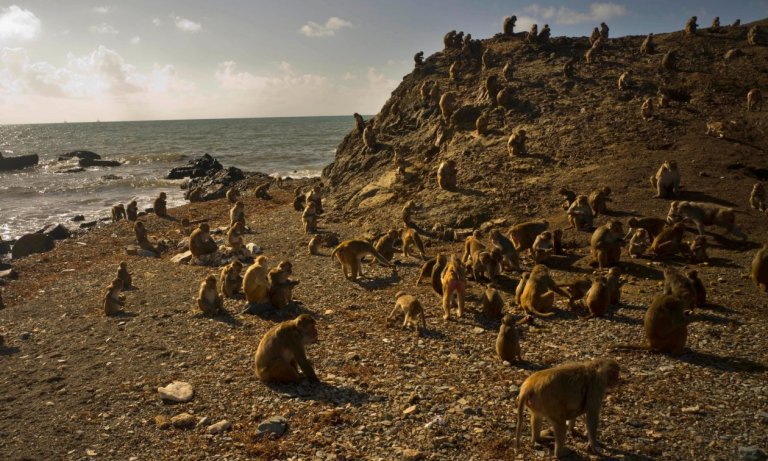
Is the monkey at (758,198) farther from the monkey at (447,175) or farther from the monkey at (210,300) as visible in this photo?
the monkey at (210,300)

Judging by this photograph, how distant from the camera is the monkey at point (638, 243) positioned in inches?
583

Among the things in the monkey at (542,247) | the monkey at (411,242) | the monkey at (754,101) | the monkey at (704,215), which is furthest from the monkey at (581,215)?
the monkey at (754,101)

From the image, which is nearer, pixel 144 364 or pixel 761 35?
pixel 144 364

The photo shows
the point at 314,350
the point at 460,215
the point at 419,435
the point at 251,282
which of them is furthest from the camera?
the point at 460,215

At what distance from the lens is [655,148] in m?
21.7

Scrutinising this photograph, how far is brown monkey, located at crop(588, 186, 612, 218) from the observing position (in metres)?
17.9

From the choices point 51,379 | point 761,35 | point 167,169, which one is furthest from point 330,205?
point 167,169

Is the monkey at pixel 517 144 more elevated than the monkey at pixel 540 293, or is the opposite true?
the monkey at pixel 517 144

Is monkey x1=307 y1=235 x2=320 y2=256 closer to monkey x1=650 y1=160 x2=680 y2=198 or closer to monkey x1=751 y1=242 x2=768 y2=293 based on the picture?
monkey x1=650 y1=160 x2=680 y2=198

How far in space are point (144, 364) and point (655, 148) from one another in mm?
20693

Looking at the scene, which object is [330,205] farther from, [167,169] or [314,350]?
[167,169]

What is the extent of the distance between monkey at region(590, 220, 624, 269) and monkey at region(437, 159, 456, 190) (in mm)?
8770

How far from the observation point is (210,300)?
1378 cm

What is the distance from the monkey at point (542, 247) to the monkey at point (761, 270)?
198 inches
